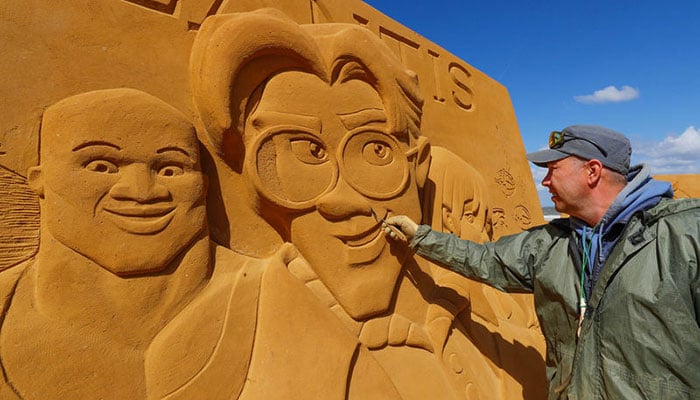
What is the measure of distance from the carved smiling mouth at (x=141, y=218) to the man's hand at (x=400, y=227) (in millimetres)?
1009

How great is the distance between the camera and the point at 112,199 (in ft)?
4.71

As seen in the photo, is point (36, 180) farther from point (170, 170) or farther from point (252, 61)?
point (252, 61)

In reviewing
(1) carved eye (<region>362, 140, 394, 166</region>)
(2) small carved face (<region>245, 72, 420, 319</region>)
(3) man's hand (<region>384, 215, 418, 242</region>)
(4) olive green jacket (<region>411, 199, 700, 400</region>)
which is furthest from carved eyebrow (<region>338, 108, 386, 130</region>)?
(4) olive green jacket (<region>411, 199, 700, 400</region>)

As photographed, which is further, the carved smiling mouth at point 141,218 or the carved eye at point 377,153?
the carved eye at point 377,153

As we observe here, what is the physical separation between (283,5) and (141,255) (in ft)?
5.15

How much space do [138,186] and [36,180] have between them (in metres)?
0.31

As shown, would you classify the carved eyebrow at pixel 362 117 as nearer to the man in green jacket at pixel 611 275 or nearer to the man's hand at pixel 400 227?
the man's hand at pixel 400 227

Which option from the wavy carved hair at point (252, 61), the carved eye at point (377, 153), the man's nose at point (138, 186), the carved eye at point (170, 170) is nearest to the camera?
the man's nose at point (138, 186)

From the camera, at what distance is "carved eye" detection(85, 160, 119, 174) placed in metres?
1.41

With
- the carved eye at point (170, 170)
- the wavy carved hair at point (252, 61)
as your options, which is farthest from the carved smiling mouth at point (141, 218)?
the wavy carved hair at point (252, 61)

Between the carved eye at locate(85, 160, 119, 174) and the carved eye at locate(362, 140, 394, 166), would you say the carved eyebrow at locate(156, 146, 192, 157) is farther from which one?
the carved eye at locate(362, 140, 394, 166)

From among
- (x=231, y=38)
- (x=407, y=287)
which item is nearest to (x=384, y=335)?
(x=407, y=287)

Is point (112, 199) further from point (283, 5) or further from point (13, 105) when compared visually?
point (283, 5)

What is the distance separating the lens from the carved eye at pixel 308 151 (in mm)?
1909
